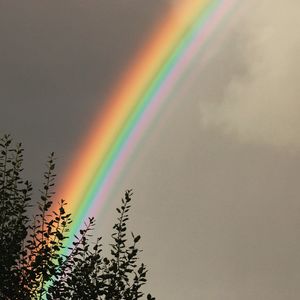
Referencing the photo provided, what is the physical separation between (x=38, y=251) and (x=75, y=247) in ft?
3.05

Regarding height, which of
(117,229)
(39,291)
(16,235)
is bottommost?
(39,291)

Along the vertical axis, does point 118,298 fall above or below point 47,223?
below

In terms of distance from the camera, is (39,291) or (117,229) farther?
(117,229)

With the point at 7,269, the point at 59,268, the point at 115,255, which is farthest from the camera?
the point at 115,255

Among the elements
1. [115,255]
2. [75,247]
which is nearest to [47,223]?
[75,247]

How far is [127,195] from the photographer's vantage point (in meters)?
16.2

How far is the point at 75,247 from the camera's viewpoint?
14617 mm

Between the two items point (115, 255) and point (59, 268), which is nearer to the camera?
point (59, 268)

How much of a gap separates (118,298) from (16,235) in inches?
96.0

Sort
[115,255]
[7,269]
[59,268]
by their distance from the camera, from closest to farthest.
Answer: [7,269] → [59,268] → [115,255]

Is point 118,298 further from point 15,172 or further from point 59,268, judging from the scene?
point 15,172

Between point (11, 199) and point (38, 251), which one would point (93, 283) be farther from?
point (11, 199)

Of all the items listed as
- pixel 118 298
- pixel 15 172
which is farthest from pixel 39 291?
pixel 15 172

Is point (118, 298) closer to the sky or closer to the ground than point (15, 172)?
closer to the ground
